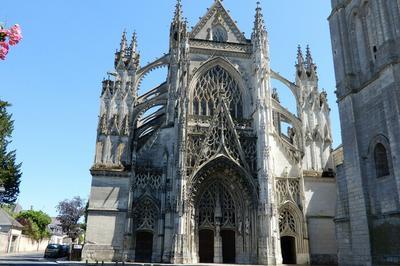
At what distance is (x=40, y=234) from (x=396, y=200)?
51465mm

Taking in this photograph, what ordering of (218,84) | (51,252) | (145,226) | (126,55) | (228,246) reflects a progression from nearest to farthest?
(145,226), (228,246), (126,55), (218,84), (51,252)

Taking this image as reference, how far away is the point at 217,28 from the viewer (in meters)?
29.5

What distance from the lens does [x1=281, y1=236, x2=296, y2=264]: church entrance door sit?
23531mm

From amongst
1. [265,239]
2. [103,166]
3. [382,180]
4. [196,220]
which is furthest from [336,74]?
[103,166]

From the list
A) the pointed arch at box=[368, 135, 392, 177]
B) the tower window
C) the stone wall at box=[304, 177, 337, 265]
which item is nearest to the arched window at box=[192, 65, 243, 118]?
the tower window

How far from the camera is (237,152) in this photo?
23.7 metres

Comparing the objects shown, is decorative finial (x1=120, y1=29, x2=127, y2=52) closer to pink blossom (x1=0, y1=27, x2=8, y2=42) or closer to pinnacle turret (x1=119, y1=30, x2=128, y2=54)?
pinnacle turret (x1=119, y1=30, x2=128, y2=54)

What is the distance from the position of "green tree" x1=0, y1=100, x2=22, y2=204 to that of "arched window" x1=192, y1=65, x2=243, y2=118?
1575cm

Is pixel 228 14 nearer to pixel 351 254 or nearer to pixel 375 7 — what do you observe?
pixel 375 7

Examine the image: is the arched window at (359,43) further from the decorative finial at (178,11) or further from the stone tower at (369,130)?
the decorative finial at (178,11)

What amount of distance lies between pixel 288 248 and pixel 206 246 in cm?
540

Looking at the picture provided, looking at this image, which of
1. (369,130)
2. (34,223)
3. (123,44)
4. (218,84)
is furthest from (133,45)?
(34,223)

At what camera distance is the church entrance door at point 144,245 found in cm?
2206

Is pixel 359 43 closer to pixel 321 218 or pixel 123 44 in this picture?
pixel 321 218
